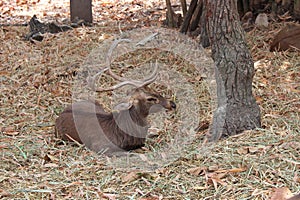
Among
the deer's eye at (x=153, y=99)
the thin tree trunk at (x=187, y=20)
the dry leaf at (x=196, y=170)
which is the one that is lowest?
the dry leaf at (x=196, y=170)

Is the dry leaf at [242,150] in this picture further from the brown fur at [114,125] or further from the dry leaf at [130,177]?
the dry leaf at [130,177]

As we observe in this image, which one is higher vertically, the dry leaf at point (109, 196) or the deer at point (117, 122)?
the deer at point (117, 122)

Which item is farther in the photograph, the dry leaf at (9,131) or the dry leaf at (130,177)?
the dry leaf at (9,131)

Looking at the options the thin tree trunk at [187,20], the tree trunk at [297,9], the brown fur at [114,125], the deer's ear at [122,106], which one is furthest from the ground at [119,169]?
the thin tree trunk at [187,20]

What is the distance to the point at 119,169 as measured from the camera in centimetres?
458

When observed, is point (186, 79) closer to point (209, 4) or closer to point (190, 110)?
point (190, 110)

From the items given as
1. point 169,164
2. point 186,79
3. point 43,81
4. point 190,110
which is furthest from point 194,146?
point 43,81

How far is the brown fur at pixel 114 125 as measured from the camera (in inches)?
198

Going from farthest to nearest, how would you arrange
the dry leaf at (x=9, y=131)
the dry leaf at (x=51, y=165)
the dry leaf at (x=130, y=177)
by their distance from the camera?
the dry leaf at (x=9, y=131) → the dry leaf at (x=51, y=165) → the dry leaf at (x=130, y=177)

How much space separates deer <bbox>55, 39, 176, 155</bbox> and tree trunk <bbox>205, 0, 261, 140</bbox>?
0.48 meters

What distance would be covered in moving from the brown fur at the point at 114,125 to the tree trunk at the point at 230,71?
0.48 meters

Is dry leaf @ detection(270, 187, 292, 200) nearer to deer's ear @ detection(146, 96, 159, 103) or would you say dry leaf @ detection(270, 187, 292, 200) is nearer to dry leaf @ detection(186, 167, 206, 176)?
dry leaf @ detection(186, 167, 206, 176)

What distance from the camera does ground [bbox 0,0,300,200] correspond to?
4.20m

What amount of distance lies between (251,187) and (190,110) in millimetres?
1806
